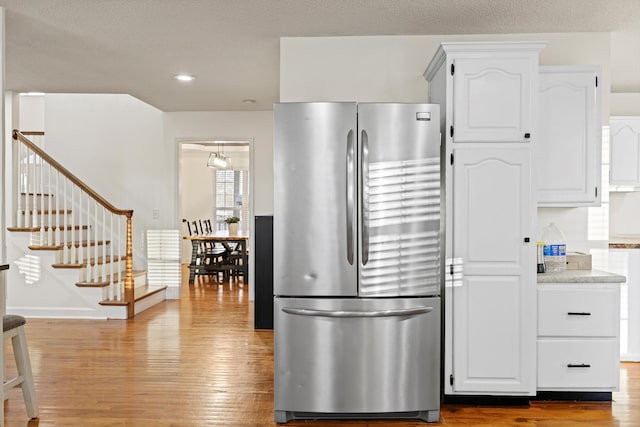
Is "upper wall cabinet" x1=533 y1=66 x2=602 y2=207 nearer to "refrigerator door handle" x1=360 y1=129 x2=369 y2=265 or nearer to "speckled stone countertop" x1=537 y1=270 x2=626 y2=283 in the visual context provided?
"speckled stone countertop" x1=537 y1=270 x2=626 y2=283

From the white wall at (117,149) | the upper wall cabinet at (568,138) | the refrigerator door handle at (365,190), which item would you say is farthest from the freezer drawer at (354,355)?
the white wall at (117,149)

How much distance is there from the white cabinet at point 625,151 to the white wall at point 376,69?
1.51 m

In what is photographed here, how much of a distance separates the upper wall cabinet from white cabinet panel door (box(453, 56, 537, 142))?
429 mm

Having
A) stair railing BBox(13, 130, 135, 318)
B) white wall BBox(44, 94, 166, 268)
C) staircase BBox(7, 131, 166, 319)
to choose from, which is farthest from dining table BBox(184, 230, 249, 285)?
staircase BBox(7, 131, 166, 319)

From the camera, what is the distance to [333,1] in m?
3.32

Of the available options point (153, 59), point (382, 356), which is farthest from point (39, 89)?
point (382, 356)

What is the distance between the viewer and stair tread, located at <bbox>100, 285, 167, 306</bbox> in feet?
19.8

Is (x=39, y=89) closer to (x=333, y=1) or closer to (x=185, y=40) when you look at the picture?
(x=185, y=40)

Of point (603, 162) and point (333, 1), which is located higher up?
point (333, 1)

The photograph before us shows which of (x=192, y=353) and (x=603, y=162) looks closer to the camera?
(x=603, y=162)

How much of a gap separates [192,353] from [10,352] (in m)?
1.51

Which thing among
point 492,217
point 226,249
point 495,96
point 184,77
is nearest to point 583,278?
point 492,217

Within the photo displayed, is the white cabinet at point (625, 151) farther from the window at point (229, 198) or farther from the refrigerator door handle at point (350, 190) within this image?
the window at point (229, 198)

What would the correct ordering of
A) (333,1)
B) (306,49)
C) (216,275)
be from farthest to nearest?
(216,275), (306,49), (333,1)
